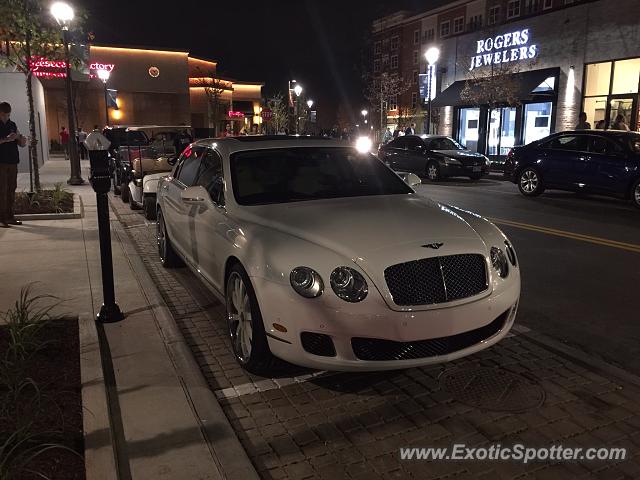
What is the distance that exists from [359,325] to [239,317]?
3.66ft

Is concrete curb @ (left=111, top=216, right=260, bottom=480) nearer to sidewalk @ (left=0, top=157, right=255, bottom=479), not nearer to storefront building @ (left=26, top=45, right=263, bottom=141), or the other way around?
sidewalk @ (left=0, top=157, right=255, bottom=479)

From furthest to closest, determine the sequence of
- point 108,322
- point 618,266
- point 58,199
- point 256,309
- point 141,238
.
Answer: point 58,199 → point 141,238 → point 618,266 → point 108,322 → point 256,309

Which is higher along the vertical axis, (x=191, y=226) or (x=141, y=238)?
(x=191, y=226)

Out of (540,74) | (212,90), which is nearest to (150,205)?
(540,74)

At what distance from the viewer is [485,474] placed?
2.96m

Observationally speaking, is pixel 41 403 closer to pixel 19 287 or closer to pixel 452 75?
pixel 19 287

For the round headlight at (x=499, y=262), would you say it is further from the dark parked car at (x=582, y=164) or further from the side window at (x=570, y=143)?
the side window at (x=570, y=143)

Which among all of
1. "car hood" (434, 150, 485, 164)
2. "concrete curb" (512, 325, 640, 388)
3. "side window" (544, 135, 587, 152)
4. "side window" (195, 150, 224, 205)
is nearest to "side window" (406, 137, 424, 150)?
"car hood" (434, 150, 485, 164)

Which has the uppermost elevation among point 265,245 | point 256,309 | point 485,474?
point 265,245

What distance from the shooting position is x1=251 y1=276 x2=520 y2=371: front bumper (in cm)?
343

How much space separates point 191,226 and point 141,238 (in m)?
3.89

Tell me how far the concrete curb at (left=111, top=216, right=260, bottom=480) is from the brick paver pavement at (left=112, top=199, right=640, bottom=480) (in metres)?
0.11

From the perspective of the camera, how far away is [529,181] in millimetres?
14336

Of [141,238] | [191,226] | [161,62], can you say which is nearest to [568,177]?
[141,238]
